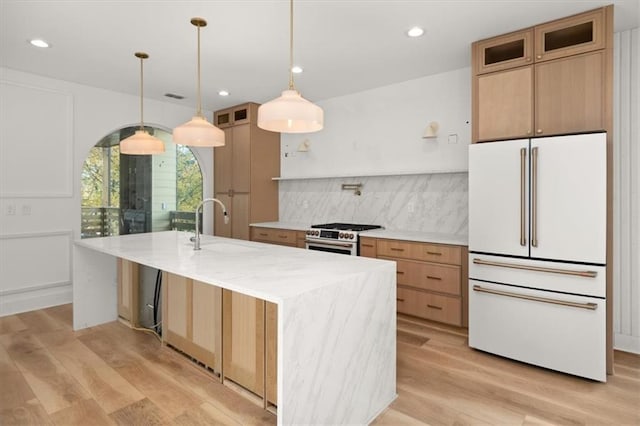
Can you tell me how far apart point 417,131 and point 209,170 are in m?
3.29

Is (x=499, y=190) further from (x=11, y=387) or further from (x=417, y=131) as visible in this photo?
(x=11, y=387)

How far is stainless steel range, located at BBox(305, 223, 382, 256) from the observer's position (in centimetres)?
402

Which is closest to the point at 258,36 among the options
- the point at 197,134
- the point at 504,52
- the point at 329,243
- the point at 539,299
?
the point at 197,134

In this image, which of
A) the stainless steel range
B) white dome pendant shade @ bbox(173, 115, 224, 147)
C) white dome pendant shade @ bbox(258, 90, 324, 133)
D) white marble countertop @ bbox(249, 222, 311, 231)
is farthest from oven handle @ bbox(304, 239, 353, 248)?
white dome pendant shade @ bbox(258, 90, 324, 133)

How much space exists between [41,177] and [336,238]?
343 centimetres

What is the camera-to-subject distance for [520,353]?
2.75 metres

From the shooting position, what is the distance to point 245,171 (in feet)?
17.3

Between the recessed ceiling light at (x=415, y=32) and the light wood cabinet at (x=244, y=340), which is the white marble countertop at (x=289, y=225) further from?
the recessed ceiling light at (x=415, y=32)

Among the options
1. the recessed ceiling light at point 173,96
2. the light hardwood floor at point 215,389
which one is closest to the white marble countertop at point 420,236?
the light hardwood floor at point 215,389

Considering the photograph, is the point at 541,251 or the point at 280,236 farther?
the point at 280,236

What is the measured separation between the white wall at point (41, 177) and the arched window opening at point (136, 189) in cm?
24

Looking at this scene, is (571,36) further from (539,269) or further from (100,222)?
(100,222)

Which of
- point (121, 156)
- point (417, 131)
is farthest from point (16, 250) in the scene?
point (417, 131)

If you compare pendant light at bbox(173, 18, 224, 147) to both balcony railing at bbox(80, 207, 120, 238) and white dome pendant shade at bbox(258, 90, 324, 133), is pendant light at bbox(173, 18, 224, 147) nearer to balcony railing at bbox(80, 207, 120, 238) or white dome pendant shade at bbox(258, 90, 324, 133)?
white dome pendant shade at bbox(258, 90, 324, 133)
